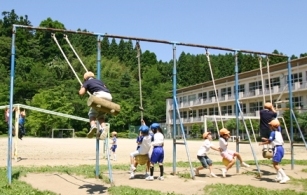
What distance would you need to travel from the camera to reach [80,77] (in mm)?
70438

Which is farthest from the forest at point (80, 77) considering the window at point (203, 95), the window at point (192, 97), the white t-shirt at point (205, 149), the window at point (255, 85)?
the white t-shirt at point (205, 149)

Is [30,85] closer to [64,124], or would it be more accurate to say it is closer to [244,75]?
[64,124]

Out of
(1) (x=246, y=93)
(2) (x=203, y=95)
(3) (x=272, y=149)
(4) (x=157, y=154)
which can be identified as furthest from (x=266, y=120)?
(2) (x=203, y=95)

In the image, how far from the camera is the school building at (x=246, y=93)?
5284 centimetres

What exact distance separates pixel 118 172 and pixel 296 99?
4747 cm

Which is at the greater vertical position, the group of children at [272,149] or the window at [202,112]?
the window at [202,112]

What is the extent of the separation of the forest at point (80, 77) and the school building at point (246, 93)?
18.8 ft

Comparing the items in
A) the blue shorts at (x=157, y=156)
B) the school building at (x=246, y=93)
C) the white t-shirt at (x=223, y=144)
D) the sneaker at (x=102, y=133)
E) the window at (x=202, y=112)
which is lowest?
the blue shorts at (x=157, y=156)

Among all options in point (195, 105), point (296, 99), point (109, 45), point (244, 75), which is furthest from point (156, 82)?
point (109, 45)

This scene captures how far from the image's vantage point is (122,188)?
354 inches

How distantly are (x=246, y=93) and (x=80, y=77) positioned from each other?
30334mm

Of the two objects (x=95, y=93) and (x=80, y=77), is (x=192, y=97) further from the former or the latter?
(x=95, y=93)

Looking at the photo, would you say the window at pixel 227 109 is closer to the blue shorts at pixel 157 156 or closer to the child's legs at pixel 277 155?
the child's legs at pixel 277 155

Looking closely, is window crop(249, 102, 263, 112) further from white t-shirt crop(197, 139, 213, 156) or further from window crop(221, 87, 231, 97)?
white t-shirt crop(197, 139, 213, 156)
